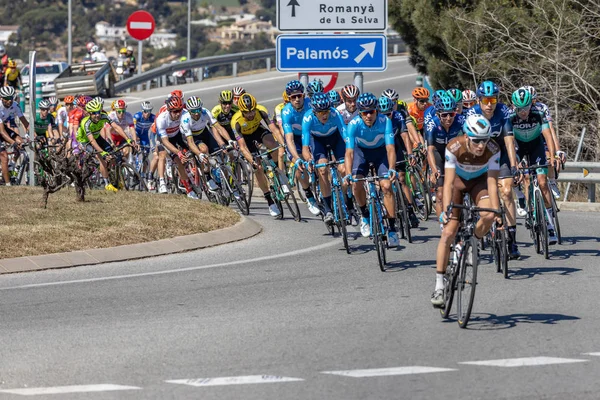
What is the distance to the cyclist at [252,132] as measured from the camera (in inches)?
734

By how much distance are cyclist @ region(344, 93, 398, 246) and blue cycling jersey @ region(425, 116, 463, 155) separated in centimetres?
46

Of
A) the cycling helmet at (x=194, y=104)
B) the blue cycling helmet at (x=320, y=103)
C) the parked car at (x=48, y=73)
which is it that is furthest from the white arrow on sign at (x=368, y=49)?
the parked car at (x=48, y=73)

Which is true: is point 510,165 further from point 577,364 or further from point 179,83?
point 179,83

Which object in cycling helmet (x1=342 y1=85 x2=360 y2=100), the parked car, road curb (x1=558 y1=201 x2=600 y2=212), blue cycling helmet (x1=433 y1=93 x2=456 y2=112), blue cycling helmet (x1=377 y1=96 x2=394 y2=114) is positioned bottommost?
road curb (x1=558 y1=201 x2=600 y2=212)

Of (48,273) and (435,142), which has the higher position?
(435,142)

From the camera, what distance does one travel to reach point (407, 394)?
7.77 metres

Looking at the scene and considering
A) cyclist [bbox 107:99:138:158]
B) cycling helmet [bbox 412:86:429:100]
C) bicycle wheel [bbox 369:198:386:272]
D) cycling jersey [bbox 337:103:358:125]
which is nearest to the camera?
bicycle wheel [bbox 369:198:386:272]

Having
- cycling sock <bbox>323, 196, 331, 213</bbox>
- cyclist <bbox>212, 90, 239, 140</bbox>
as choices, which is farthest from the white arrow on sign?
cycling sock <bbox>323, 196, 331, 213</bbox>

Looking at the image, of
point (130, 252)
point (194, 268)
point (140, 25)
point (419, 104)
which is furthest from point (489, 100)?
point (140, 25)

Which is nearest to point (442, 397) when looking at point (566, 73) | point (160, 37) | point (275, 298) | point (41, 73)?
point (275, 298)

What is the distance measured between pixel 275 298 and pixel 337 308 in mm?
829

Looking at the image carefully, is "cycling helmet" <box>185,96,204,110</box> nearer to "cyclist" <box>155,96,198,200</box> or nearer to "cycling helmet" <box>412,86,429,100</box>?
"cyclist" <box>155,96,198,200</box>

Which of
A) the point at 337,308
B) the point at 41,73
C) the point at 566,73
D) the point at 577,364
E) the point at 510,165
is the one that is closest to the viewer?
the point at 577,364

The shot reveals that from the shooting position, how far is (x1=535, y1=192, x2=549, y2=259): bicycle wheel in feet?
46.7
